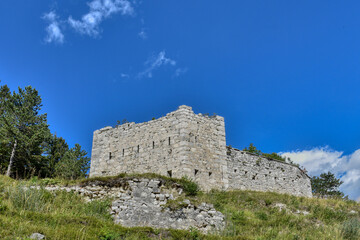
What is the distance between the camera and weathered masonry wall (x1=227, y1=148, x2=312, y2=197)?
20.9 metres

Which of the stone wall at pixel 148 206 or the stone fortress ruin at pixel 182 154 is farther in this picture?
the stone fortress ruin at pixel 182 154

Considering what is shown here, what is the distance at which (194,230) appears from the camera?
35.5 ft

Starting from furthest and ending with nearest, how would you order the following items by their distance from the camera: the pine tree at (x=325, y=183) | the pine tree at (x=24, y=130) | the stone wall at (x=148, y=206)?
the pine tree at (x=325, y=183) → the pine tree at (x=24, y=130) → the stone wall at (x=148, y=206)

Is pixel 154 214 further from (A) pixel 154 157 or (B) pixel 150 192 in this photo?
(A) pixel 154 157

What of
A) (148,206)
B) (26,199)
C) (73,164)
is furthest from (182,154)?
(73,164)

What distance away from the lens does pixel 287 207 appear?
52.2 feet

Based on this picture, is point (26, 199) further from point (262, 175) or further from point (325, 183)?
point (325, 183)

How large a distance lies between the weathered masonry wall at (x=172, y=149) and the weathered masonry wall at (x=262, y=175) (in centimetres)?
149

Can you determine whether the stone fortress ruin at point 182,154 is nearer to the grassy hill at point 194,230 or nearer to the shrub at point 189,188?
the shrub at point 189,188

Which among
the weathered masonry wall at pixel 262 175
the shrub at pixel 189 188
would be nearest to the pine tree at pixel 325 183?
the weathered masonry wall at pixel 262 175

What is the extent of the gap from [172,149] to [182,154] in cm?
80

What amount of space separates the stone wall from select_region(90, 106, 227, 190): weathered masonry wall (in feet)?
11.4

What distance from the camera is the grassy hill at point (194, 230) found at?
8344 millimetres

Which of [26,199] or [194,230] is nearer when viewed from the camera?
[26,199]
